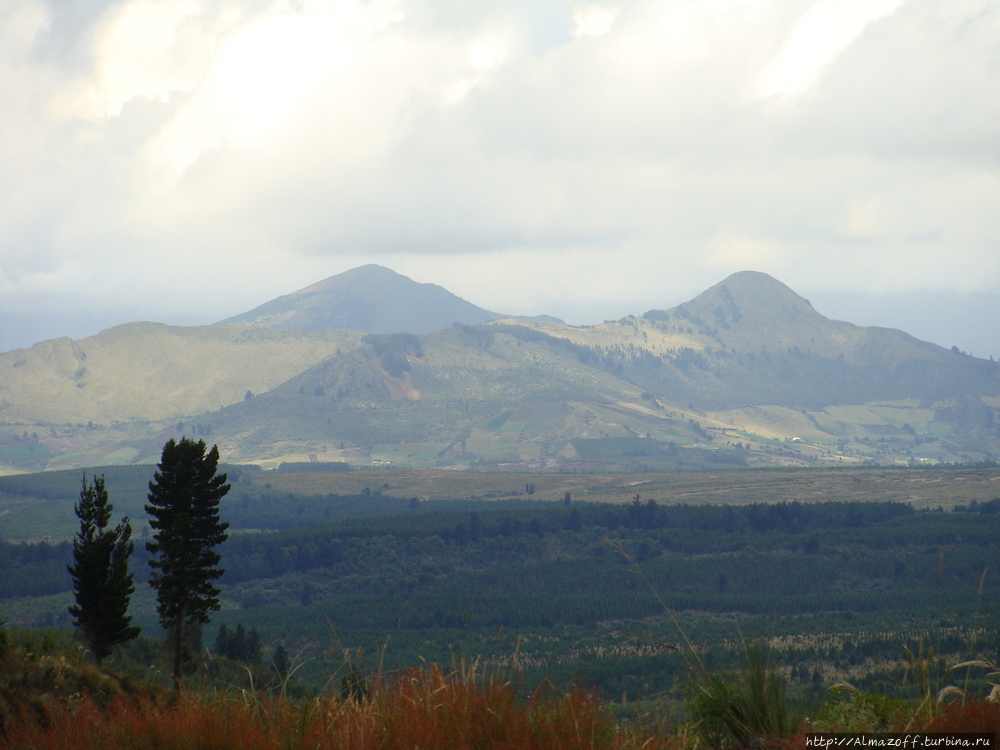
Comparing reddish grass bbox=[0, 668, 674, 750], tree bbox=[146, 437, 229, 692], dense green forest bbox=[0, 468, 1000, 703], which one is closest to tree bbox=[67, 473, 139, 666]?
tree bbox=[146, 437, 229, 692]

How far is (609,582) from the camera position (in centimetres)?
14200

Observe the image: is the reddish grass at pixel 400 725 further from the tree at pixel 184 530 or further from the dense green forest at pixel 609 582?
the dense green forest at pixel 609 582

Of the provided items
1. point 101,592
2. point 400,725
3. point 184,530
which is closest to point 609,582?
point 184,530

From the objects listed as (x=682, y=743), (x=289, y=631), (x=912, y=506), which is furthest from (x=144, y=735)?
(x=912, y=506)

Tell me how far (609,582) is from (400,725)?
5371 inches

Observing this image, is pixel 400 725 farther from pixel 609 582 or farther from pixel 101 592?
pixel 609 582

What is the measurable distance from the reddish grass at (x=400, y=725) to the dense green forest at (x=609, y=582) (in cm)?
6006

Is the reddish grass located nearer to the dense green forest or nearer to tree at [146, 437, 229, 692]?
tree at [146, 437, 229, 692]

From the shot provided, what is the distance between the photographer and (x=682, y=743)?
10.5m

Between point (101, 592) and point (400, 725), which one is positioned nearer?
point (400, 725)

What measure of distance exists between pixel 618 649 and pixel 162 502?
183 feet

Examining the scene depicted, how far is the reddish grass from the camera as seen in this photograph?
9492 millimetres

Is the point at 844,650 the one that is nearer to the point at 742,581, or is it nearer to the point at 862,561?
the point at 742,581

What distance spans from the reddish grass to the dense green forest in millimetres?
60057
